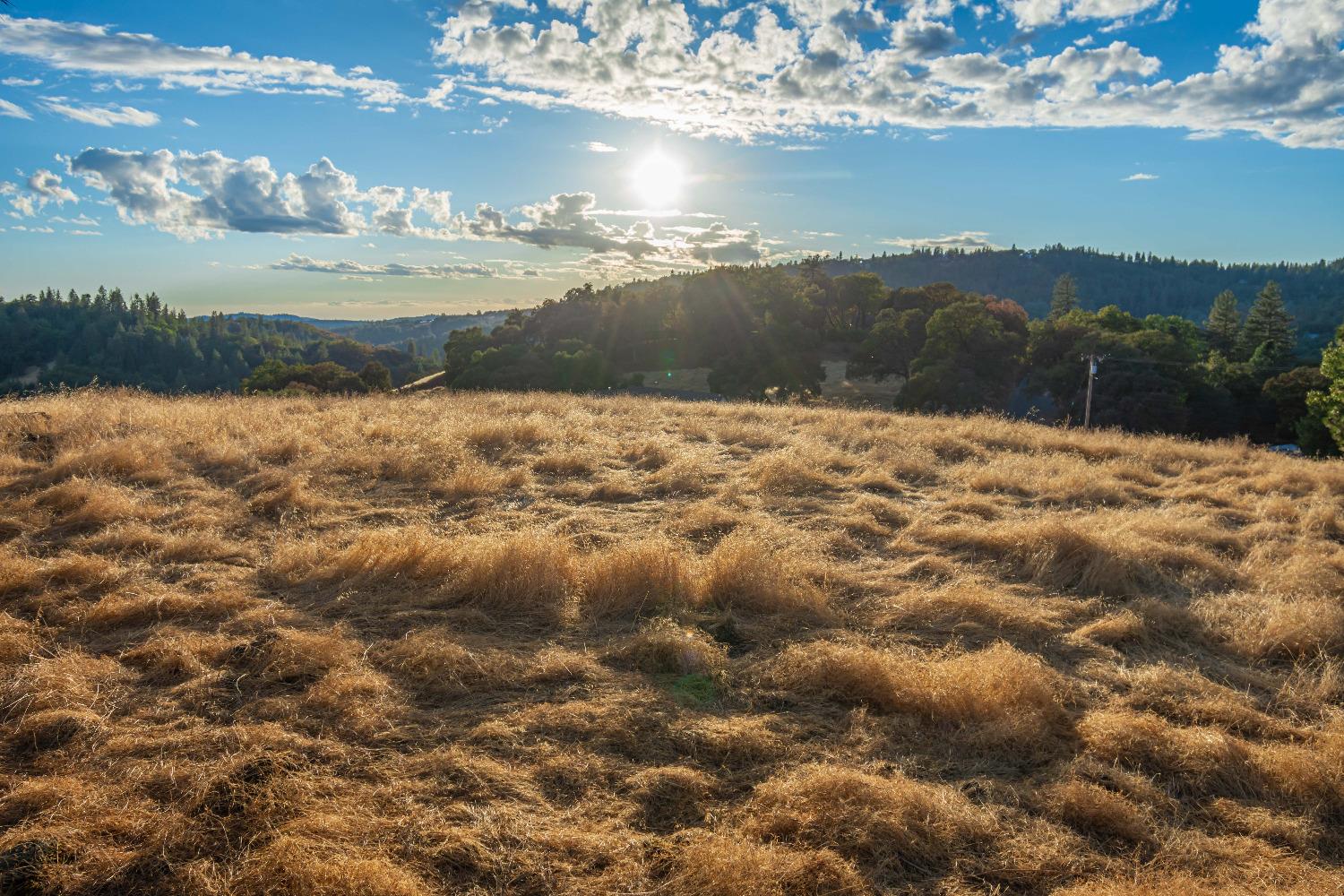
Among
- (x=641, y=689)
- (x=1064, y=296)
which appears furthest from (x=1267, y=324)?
(x=641, y=689)

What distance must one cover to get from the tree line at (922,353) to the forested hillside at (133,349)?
50709mm

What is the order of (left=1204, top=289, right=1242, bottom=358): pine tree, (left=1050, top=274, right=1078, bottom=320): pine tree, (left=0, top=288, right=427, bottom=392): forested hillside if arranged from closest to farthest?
(left=1204, top=289, right=1242, bottom=358): pine tree, (left=1050, top=274, right=1078, bottom=320): pine tree, (left=0, top=288, right=427, bottom=392): forested hillside

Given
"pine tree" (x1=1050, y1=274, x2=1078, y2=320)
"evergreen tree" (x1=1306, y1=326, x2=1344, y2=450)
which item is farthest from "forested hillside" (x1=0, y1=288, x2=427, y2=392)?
"evergreen tree" (x1=1306, y1=326, x2=1344, y2=450)

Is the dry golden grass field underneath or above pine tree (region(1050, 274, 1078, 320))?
underneath

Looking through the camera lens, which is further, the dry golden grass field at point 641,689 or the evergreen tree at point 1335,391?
the evergreen tree at point 1335,391

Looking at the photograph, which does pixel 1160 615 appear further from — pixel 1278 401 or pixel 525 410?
pixel 1278 401

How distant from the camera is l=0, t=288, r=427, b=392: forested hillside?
130 meters

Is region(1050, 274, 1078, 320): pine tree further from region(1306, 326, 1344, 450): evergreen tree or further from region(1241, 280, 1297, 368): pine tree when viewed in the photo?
region(1306, 326, 1344, 450): evergreen tree

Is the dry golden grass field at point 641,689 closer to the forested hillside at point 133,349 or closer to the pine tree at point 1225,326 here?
the pine tree at point 1225,326

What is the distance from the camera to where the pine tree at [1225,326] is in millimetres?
81875

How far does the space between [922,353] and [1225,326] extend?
60.8 metres

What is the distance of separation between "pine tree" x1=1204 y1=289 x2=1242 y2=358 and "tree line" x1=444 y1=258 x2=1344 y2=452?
3.69 m

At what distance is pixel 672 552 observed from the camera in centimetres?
616

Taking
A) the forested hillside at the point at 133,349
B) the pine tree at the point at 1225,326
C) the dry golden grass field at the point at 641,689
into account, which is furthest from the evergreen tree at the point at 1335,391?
the forested hillside at the point at 133,349
